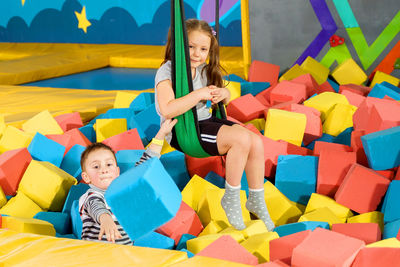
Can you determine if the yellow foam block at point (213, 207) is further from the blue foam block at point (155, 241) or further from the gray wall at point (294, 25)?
the gray wall at point (294, 25)

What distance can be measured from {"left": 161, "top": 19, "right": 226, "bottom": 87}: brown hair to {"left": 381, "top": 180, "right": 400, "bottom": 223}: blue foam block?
692 mm

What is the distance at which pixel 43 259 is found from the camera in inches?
45.5

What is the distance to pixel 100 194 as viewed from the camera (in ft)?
5.30

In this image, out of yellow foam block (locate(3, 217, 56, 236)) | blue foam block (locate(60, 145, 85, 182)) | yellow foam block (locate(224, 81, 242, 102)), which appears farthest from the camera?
yellow foam block (locate(224, 81, 242, 102))

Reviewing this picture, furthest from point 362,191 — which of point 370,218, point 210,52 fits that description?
point 210,52

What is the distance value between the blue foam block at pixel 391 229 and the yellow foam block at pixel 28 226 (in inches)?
41.3

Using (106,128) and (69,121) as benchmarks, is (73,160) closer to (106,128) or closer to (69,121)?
(106,128)

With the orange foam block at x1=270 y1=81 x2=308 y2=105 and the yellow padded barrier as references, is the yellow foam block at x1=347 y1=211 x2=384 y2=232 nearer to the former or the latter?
the yellow padded barrier

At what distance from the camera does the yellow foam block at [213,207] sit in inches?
66.4

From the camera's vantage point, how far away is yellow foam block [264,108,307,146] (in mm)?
2197

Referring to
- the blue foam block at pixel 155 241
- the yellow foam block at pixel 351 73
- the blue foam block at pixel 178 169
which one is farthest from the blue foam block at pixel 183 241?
the yellow foam block at pixel 351 73

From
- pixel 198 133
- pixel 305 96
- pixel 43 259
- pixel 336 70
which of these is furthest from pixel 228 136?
pixel 336 70

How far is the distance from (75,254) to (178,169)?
0.87 meters

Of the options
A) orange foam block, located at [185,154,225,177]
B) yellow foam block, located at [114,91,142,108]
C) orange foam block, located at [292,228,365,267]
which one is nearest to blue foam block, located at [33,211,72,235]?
orange foam block, located at [185,154,225,177]
